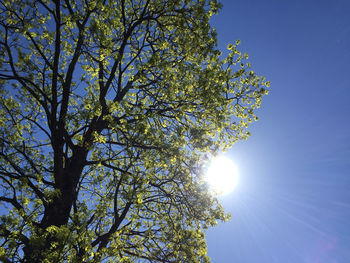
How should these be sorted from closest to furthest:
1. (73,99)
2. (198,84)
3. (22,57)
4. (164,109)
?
(22,57), (198,84), (164,109), (73,99)

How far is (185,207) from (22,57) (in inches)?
360

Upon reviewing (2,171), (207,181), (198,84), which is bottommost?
(2,171)

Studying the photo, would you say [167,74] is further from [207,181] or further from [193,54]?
[207,181]

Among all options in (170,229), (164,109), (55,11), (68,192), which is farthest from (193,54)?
(170,229)

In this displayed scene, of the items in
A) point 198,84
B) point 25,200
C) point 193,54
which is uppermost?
point 193,54

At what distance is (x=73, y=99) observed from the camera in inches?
498

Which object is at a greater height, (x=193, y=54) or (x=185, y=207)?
(x=193, y=54)

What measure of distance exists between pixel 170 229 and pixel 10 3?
11658 mm

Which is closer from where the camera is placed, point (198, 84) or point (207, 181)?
point (198, 84)

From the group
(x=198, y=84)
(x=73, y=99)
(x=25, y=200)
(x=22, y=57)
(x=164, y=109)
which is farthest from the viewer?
(x=73, y=99)

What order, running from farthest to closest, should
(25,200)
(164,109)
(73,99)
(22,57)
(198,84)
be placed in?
(73,99)
(164,109)
(198,84)
(22,57)
(25,200)

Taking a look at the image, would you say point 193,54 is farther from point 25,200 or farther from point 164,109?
point 25,200

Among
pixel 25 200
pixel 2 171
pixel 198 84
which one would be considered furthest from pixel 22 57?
pixel 198 84

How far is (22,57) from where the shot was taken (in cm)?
795
